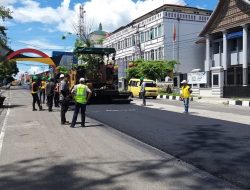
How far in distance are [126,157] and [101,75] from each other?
18.1m

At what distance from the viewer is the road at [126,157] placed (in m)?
6.77

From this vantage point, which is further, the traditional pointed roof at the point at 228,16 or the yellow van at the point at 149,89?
the traditional pointed roof at the point at 228,16

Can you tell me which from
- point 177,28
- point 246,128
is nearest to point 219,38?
point 177,28

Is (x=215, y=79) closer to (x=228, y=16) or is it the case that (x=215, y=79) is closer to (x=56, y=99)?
(x=228, y=16)

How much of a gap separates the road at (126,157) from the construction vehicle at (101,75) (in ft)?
37.6

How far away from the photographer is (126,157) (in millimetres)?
8852

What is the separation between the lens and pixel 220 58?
5031 cm

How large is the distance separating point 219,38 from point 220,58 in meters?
2.61

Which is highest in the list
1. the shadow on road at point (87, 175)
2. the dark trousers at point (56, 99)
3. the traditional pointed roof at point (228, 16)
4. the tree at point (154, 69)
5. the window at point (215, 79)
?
the traditional pointed roof at point (228, 16)

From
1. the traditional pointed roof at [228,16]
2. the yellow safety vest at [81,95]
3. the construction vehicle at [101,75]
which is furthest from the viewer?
the traditional pointed roof at [228,16]

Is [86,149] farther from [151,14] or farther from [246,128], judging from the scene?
[151,14]

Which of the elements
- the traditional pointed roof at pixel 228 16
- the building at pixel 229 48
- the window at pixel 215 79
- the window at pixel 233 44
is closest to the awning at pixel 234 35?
the building at pixel 229 48

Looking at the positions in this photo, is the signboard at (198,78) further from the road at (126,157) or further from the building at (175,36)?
the road at (126,157)

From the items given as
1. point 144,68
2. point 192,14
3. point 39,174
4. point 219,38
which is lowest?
point 39,174
